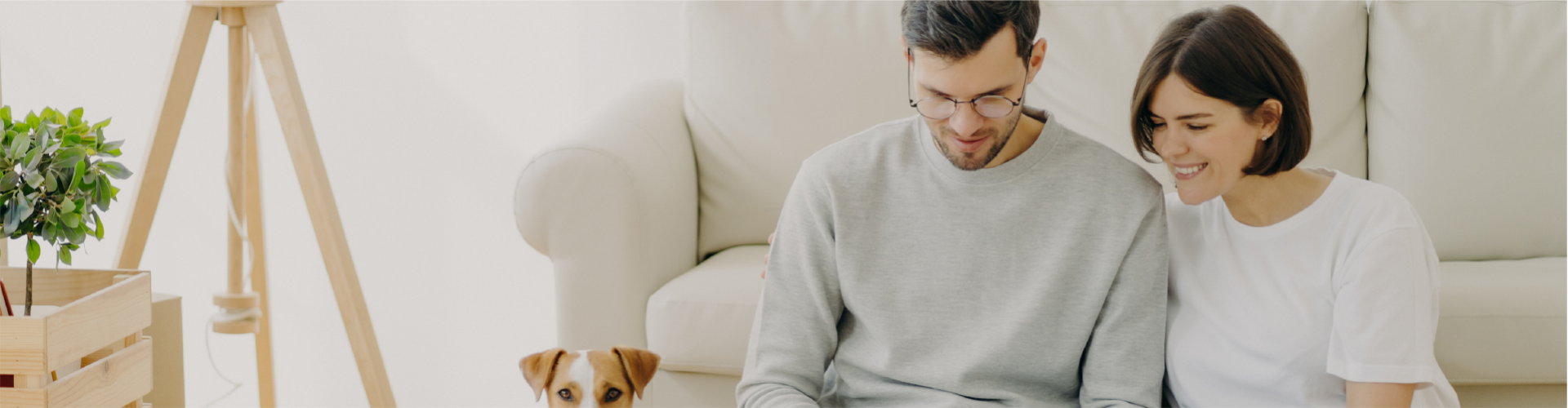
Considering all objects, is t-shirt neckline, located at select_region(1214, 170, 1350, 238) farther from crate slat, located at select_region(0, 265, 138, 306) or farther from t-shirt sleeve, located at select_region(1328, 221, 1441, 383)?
crate slat, located at select_region(0, 265, 138, 306)

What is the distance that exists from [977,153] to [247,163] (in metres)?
1.36

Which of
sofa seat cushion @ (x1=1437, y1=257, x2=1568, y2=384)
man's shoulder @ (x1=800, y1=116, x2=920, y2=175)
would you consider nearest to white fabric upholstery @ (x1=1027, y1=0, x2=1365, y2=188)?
sofa seat cushion @ (x1=1437, y1=257, x2=1568, y2=384)

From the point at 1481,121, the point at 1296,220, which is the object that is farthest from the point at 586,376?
the point at 1481,121

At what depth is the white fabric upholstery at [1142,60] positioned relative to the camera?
2.05 meters

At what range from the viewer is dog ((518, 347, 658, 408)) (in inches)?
49.9

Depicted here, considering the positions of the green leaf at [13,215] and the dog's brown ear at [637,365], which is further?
the dog's brown ear at [637,365]

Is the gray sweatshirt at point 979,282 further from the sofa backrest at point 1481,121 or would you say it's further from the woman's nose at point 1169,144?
the sofa backrest at point 1481,121

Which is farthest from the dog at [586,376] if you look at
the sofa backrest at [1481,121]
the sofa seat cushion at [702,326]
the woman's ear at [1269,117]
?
the sofa backrest at [1481,121]

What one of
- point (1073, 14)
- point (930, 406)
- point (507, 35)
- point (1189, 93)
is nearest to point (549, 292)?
point (507, 35)

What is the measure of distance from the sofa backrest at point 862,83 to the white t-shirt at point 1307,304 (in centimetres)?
90

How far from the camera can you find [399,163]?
2584mm

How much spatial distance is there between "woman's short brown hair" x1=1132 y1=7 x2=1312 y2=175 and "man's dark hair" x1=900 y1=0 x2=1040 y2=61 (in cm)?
17

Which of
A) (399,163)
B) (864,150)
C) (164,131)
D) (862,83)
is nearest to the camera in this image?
(864,150)

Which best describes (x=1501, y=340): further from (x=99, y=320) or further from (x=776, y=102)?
(x=99, y=320)
